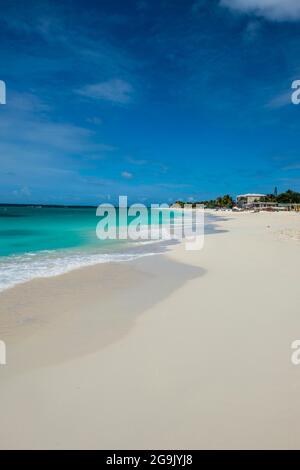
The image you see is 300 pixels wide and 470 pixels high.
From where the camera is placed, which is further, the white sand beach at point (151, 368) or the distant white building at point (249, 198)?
the distant white building at point (249, 198)

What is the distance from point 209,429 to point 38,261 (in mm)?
9931

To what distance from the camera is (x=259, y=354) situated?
13.5ft

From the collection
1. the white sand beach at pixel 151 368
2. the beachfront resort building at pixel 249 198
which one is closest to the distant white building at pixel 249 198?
the beachfront resort building at pixel 249 198

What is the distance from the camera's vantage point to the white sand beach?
281 cm

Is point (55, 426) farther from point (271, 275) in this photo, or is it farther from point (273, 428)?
point (271, 275)

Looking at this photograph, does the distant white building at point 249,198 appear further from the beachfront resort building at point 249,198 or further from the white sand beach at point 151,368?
the white sand beach at point 151,368

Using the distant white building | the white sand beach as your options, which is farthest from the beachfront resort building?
the white sand beach

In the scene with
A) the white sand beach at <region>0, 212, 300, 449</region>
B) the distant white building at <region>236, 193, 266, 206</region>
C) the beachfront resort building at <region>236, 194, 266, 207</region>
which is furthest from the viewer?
the distant white building at <region>236, 193, 266, 206</region>

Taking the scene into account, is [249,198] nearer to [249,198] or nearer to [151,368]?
[249,198]

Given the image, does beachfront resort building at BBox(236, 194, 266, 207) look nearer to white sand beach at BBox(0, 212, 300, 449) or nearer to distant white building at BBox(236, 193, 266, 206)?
distant white building at BBox(236, 193, 266, 206)

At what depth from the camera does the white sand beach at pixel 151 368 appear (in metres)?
2.81

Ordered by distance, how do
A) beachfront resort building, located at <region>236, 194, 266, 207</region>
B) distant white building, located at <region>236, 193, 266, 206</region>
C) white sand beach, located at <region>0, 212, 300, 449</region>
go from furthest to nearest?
distant white building, located at <region>236, 193, 266, 206</region>, beachfront resort building, located at <region>236, 194, 266, 207</region>, white sand beach, located at <region>0, 212, 300, 449</region>

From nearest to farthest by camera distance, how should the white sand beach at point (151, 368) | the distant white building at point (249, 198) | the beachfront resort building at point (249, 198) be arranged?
1. the white sand beach at point (151, 368)
2. the beachfront resort building at point (249, 198)
3. the distant white building at point (249, 198)
